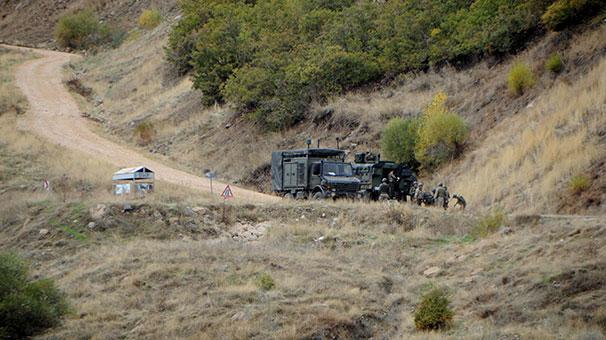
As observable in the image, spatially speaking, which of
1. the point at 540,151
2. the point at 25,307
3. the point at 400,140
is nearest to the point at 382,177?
the point at 400,140

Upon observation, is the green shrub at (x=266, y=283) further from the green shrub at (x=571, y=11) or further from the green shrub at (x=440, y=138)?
the green shrub at (x=571, y=11)

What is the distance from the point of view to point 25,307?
61.5ft

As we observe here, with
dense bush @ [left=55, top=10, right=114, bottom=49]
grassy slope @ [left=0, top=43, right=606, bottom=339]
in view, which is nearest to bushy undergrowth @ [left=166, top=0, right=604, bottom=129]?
grassy slope @ [left=0, top=43, right=606, bottom=339]

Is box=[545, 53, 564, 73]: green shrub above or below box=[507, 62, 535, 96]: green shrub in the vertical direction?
above

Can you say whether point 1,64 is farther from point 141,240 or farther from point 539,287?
point 539,287

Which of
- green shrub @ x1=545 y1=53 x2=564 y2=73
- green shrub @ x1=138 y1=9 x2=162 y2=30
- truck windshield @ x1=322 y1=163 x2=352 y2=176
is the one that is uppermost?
green shrub @ x1=138 y1=9 x2=162 y2=30

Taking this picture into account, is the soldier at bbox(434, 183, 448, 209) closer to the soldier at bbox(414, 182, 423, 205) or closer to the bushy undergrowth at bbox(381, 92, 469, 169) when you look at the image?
the soldier at bbox(414, 182, 423, 205)

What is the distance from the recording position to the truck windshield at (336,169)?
97.9 feet

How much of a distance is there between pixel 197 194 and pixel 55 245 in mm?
7697

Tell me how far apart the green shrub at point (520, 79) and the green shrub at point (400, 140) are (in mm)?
4246

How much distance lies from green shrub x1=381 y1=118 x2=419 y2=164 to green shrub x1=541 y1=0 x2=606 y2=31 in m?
7.34

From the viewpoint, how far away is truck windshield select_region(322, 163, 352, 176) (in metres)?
29.8

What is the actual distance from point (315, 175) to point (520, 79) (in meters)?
9.91

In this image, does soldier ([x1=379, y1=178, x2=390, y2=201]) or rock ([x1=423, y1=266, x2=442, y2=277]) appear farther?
soldier ([x1=379, y1=178, x2=390, y2=201])
